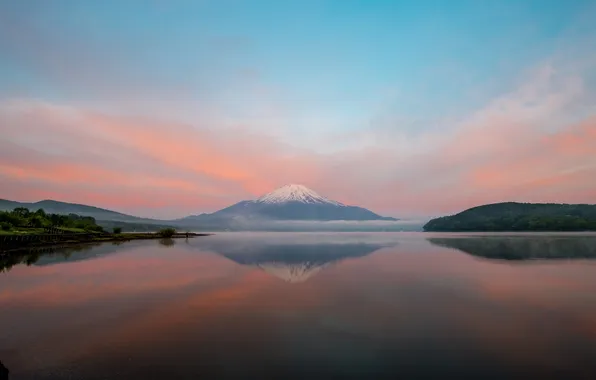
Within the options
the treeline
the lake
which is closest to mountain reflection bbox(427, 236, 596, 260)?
the lake

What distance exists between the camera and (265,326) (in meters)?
19.5

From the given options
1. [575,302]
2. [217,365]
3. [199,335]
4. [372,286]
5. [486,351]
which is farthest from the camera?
[372,286]

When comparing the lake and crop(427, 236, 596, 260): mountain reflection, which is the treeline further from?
crop(427, 236, 596, 260): mountain reflection

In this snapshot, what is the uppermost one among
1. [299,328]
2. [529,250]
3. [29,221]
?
[29,221]

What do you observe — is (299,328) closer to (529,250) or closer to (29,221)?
(529,250)

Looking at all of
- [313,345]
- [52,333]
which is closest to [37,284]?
[52,333]

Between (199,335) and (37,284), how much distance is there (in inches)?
1031

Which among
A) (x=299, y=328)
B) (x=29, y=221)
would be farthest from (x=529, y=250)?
(x=29, y=221)

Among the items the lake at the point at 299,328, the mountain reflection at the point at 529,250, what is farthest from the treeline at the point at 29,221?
the mountain reflection at the point at 529,250

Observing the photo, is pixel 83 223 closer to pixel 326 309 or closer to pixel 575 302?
pixel 326 309

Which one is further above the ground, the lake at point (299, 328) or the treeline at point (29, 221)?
the treeline at point (29, 221)

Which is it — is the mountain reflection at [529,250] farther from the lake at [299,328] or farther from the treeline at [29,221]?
the treeline at [29,221]

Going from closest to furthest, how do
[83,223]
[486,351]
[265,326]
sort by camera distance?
[486,351]
[265,326]
[83,223]

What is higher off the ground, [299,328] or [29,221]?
[29,221]
